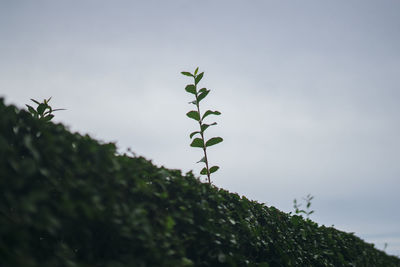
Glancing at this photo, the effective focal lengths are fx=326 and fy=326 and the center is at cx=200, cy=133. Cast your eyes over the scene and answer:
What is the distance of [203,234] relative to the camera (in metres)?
3.08

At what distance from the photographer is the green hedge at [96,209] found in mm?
1880

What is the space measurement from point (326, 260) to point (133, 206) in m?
4.19

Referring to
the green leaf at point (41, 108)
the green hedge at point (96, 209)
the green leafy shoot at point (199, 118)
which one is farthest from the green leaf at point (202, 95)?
the green leaf at point (41, 108)

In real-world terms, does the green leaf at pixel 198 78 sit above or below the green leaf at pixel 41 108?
→ above

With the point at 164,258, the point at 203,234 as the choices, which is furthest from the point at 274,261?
the point at 164,258

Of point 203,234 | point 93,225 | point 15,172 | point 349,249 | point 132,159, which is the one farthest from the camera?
point 349,249

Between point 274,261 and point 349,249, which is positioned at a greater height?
point 349,249

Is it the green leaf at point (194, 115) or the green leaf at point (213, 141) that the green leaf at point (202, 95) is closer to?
the green leaf at point (194, 115)

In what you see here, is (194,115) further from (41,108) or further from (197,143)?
(41,108)

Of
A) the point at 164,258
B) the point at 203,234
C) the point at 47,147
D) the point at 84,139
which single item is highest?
the point at 84,139

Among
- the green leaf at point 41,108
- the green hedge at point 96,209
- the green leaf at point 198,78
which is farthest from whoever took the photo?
the green leaf at point 198,78

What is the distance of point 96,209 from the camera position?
2.08 m

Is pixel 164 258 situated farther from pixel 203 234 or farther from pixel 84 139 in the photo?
pixel 84 139

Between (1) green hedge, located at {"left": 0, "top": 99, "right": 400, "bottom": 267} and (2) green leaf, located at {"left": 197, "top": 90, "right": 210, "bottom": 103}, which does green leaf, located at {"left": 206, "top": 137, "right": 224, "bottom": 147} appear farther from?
(1) green hedge, located at {"left": 0, "top": 99, "right": 400, "bottom": 267}
